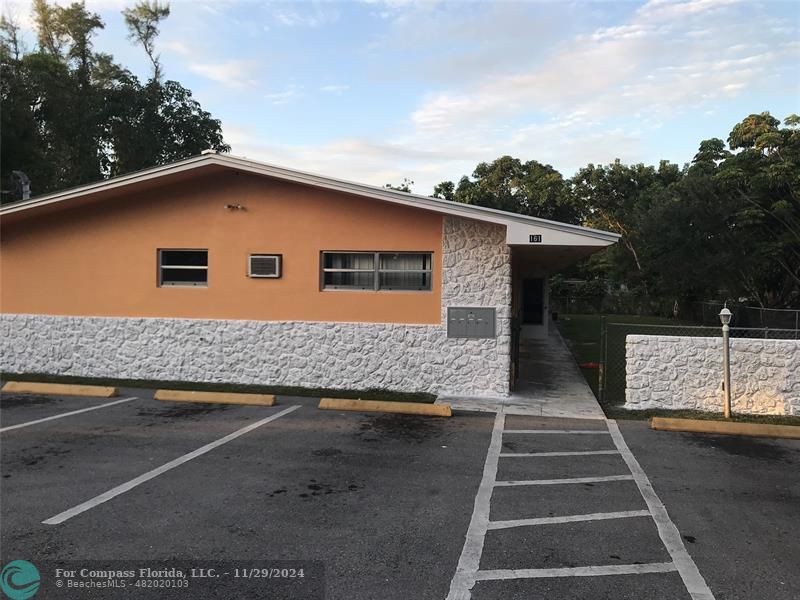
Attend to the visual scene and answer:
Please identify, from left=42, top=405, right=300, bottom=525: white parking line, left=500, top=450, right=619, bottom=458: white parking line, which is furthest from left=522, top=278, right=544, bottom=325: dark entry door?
left=42, top=405, right=300, bottom=525: white parking line

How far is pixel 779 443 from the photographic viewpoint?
751cm

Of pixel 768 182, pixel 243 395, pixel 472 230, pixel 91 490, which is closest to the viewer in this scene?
pixel 91 490

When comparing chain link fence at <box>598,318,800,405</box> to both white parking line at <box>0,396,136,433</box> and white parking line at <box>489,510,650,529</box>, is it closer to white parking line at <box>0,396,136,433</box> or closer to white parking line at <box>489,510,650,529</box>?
white parking line at <box>489,510,650,529</box>

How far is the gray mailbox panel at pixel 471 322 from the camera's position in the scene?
10219 mm

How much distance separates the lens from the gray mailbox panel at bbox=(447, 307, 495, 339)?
10.2 meters

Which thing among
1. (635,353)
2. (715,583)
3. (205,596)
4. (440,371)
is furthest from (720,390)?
(205,596)

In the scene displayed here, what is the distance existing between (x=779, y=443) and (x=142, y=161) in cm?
3216

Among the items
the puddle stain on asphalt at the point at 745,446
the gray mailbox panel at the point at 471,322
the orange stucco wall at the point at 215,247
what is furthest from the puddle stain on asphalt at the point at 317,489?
the orange stucco wall at the point at 215,247

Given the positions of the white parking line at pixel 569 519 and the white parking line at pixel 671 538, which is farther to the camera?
the white parking line at pixel 569 519

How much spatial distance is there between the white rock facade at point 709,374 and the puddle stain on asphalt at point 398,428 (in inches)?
134

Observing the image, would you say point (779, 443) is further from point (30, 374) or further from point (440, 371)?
→ point (30, 374)

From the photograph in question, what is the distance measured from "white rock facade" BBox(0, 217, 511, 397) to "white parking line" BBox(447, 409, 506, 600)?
3.62m

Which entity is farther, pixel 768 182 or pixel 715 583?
pixel 768 182

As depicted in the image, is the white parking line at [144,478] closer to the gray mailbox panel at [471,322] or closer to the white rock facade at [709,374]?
the gray mailbox panel at [471,322]
